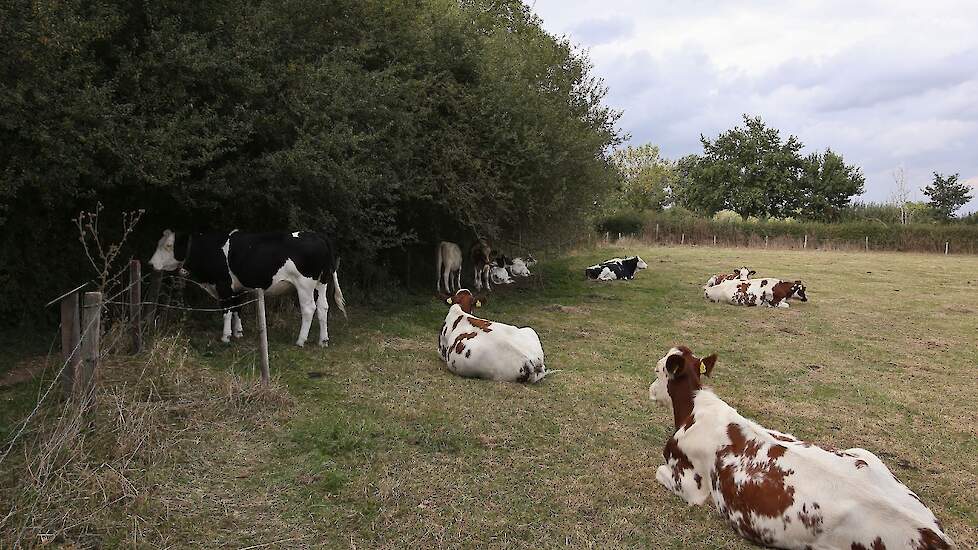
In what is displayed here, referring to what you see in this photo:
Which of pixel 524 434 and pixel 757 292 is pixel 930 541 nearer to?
pixel 524 434

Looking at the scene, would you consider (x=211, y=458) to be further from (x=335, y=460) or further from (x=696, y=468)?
(x=696, y=468)

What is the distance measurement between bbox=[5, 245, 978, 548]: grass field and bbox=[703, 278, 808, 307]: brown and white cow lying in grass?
2.29 meters

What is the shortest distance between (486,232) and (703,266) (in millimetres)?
13360

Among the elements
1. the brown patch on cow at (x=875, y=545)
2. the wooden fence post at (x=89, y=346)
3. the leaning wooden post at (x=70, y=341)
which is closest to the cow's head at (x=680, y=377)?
the brown patch on cow at (x=875, y=545)

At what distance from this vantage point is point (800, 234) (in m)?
41.3

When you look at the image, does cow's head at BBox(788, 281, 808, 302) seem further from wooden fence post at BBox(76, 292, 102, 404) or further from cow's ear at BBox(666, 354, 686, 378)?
wooden fence post at BBox(76, 292, 102, 404)

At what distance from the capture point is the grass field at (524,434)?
4094 mm

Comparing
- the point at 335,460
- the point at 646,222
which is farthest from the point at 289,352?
the point at 646,222

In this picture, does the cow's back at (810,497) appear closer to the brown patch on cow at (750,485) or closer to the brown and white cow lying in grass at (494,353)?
the brown patch on cow at (750,485)

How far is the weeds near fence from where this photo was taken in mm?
3699

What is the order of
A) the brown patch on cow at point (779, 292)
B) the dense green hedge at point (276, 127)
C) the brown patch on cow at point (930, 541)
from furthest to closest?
1. the brown patch on cow at point (779, 292)
2. the dense green hedge at point (276, 127)
3. the brown patch on cow at point (930, 541)

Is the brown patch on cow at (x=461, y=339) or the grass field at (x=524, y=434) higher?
the brown patch on cow at (x=461, y=339)

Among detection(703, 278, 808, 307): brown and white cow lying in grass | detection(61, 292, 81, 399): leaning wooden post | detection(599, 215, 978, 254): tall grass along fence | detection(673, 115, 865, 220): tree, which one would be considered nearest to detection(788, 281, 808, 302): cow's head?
detection(703, 278, 808, 307): brown and white cow lying in grass

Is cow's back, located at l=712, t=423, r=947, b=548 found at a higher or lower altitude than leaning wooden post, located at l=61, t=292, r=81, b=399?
lower
